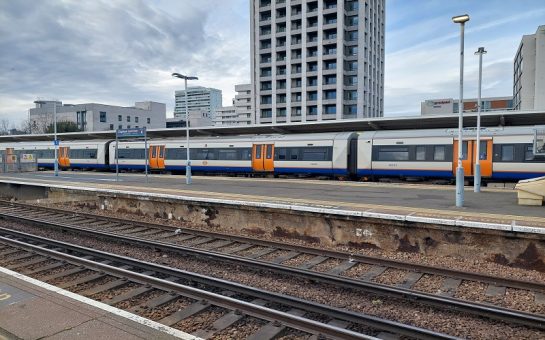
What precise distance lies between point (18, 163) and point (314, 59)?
2106 inches

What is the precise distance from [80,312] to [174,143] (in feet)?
83.6

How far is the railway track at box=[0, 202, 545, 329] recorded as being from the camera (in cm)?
660

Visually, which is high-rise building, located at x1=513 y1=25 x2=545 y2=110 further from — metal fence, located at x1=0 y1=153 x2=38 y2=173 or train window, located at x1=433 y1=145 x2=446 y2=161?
metal fence, located at x1=0 y1=153 x2=38 y2=173

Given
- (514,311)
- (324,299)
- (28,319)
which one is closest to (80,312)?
(28,319)

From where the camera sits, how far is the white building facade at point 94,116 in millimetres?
102500

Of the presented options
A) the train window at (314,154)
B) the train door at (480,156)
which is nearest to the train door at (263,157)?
the train window at (314,154)

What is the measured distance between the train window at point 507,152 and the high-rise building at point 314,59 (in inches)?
2166

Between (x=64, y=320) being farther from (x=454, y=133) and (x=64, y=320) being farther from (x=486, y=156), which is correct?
(x=486, y=156)

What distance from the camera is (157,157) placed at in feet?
104

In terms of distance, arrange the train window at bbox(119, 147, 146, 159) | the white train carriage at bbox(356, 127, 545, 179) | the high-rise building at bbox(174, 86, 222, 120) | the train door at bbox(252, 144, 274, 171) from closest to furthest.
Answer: the white train carriage at bbox(356, 127, 545, 179), the train door at bbox(252, 144, 274, 171), the train window at bbox(119, 147, 146, 159), the high-rise building at bbox(174, 86, 222, 120)

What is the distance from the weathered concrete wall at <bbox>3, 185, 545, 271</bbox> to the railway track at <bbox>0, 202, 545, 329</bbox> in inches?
58.3

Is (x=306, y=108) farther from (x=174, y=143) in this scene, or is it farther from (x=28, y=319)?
(x=28, y=319)

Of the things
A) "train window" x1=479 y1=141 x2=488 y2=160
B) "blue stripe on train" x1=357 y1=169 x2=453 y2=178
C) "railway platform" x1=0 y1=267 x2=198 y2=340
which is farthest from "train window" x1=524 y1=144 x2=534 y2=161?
"railway platform" x1=0 y1=267 x2=198 y2=340

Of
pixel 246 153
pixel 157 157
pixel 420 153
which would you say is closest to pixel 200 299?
pixel 420 153
